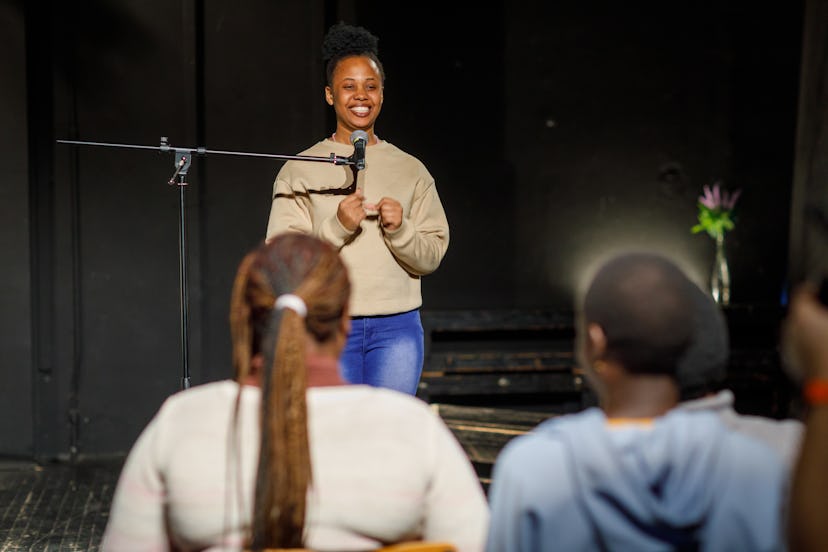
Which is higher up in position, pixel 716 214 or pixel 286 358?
pixel 716 214

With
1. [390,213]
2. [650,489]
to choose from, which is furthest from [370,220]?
[650,489]

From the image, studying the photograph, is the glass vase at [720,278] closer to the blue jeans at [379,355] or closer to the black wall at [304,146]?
the black wall at [304,146]

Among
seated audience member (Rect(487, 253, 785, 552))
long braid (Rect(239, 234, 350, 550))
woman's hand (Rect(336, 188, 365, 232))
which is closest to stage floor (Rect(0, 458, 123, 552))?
woman's hand (Rect(336, 188, 365, 232))

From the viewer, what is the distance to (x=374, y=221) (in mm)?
2887

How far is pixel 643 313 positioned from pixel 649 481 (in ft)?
0.72

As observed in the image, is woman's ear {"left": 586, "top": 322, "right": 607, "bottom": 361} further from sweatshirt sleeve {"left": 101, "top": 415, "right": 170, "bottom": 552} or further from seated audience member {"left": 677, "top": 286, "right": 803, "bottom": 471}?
sweatshirt sleeve {"left": 101, "top": 415, "right": 170, "bottom": 552}

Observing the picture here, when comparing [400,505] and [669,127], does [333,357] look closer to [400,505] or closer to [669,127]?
[400,505]

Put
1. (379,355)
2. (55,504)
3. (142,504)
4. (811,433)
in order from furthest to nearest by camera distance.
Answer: (55,504) < (379,355) < (142,504) < (811,433)

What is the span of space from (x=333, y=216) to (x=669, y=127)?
2.86 m

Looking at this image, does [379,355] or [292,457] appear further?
[379,355]

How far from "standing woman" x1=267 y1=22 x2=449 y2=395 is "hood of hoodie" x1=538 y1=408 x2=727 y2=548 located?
167cm

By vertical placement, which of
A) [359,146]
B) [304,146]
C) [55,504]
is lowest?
[55,504]

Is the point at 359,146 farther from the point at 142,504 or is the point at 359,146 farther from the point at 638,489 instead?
the point at 638,489

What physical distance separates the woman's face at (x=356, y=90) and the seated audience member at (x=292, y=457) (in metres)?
1.60
